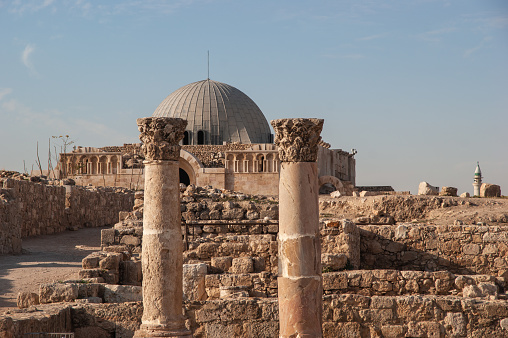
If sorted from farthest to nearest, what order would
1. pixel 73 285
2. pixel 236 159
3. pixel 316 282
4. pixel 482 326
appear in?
1. pixel 236 159
2. pixel 73 285
3. pixel 482 326
4. pixel 316 282

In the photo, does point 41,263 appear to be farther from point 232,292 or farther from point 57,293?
point 232,292

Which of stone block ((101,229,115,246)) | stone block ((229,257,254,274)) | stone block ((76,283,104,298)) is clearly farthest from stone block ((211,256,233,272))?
stone block ((101,229,115,246))

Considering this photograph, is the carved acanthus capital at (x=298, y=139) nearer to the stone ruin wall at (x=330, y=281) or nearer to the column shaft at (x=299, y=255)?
the column shaft at (x=299, y=255)

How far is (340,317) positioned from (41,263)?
695cm

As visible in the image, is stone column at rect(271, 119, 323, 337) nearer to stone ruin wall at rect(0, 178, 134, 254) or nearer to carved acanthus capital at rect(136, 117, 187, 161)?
carved acanthus capital at rect(136, 117, 187, 161)

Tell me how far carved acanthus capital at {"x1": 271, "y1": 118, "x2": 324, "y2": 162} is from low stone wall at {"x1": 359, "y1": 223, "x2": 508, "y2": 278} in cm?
394

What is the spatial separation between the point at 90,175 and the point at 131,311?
25126 millimetres

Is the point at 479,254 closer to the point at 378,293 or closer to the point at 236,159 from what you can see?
the point at 378,293

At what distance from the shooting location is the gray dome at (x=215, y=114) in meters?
39.5

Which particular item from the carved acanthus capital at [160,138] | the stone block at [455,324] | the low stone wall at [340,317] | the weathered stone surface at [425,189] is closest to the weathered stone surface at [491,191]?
the weathered stone surface at [425,189]

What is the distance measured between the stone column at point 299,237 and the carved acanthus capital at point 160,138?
4.98 feet

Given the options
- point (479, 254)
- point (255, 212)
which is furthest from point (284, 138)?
point (255, 212)

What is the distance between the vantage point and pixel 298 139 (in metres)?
7.97

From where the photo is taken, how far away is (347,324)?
8.66m
